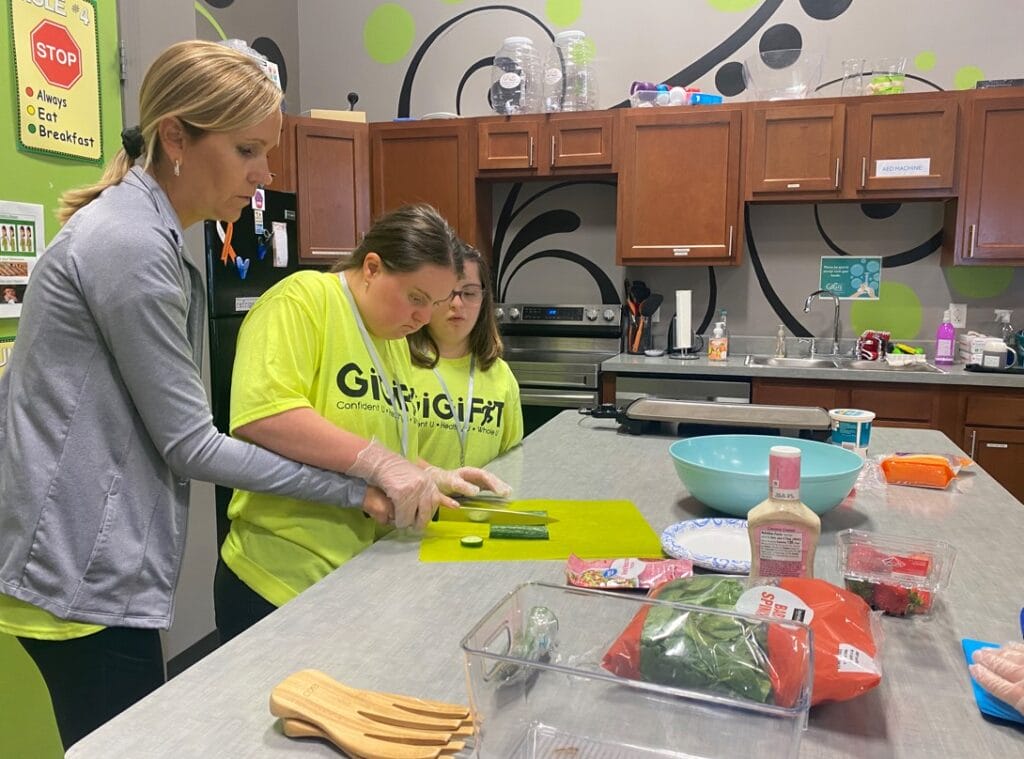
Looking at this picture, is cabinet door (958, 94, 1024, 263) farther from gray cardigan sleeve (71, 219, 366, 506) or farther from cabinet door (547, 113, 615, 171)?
gray cardigan sleeve (71, 219, 366, 506)

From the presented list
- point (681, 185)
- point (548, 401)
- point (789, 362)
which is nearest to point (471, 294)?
point (548, 401)

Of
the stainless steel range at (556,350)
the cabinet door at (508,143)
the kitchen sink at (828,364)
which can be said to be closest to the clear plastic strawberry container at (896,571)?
the kitchen sink at (828,364)

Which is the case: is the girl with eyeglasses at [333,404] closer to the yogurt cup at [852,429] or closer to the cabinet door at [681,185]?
the yogurt cup at [852,429]

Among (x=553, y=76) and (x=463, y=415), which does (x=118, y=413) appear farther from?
(x=553, y=76)

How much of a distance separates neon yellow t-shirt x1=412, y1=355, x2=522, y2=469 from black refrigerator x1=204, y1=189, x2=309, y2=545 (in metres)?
1.34

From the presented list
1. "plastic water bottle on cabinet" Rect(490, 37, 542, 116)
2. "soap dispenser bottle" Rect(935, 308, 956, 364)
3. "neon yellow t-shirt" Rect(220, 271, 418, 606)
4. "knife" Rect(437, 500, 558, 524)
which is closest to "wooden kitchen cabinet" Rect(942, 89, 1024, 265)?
"soap dispenser bottle" Rect(935, 308, 956, 364)

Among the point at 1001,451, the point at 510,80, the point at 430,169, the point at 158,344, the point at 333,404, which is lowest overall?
the point at 1001,451

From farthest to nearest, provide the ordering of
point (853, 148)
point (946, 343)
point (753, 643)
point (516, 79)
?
1. point (516, 79)
2. point (946, 343)
3. point (853, 148)
4. point (753, 643)

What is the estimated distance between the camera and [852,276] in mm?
4082

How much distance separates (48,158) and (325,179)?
6.50 ft

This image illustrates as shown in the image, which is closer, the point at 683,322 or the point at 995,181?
the point at 995,181

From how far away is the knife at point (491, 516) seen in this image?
143cm

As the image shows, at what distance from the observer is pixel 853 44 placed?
3.98m

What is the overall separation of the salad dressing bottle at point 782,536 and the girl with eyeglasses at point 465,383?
958mm
